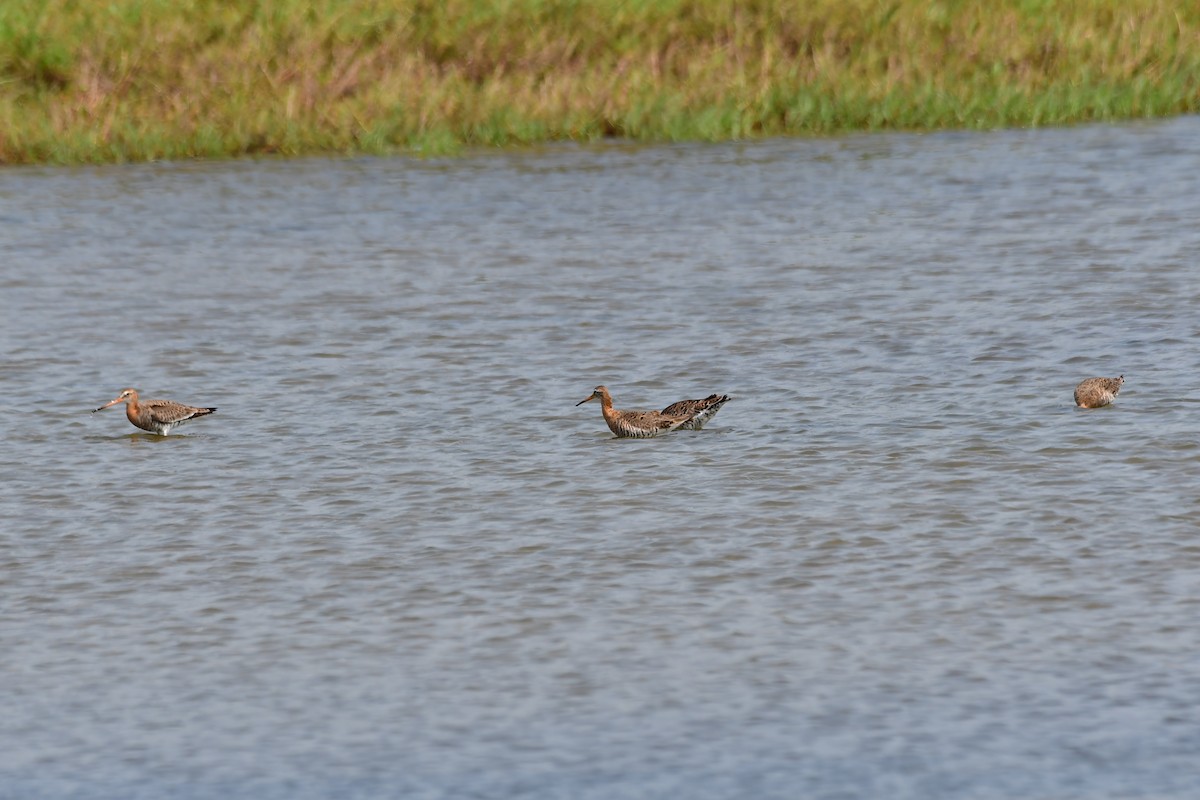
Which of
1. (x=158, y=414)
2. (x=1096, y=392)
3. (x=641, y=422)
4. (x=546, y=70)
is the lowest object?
(x=158, y=414)

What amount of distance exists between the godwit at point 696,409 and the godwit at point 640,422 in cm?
3

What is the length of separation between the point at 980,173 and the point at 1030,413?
1062 centimetres

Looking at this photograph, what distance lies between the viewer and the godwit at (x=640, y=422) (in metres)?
13.1

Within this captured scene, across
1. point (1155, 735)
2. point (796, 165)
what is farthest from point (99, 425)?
point (796, 165)

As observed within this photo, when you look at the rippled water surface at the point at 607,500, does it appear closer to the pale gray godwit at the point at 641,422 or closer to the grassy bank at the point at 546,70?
the pale gray godwit at the point at 641,422

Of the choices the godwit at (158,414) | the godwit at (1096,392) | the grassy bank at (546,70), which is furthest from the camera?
the grassy bank at (546,70)

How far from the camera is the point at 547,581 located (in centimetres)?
991

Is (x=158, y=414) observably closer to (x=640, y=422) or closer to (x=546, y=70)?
(x=640, y=422)

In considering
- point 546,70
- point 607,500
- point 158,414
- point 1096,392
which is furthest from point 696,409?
point 546,70

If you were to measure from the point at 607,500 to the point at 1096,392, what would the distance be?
325 cm

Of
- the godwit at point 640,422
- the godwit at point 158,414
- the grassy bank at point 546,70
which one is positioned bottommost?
the godwit at point 158,414

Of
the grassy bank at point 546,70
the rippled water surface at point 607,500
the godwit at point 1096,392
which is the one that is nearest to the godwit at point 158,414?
the rippled water surface at point 607,500

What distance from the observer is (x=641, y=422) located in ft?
42.9

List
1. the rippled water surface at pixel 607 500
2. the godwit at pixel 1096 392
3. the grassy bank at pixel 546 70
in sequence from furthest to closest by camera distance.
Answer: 1. the grassy bank at pixel 546 70
2. the godwit at pixel 1096 392
3. the rippled water surface at pixel 607 500
